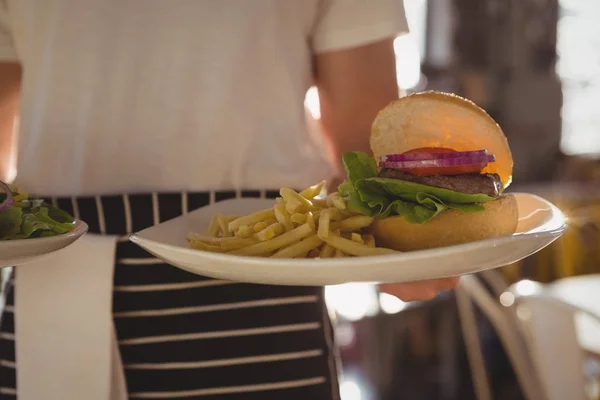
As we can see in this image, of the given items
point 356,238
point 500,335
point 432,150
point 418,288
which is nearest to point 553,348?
point 500,335

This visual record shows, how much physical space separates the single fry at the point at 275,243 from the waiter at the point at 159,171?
277 mm

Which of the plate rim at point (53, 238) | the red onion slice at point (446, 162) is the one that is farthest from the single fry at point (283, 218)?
the plate rim at point (53, 238)

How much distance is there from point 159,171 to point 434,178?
59 centimetres

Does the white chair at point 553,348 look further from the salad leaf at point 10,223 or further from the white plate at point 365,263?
the salad leaf at point 10,223

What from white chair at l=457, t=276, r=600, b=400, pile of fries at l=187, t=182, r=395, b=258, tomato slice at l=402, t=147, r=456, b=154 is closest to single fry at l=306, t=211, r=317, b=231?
pile of fries at l=187, t=182, r=395, b=258

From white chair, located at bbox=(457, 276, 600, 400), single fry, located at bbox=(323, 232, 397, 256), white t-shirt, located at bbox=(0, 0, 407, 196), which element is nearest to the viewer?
single fry, located at bbox=(323, 232, 397, 256)

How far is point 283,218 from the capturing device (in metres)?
1.02

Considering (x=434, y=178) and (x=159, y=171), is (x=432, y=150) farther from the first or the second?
(x=159, y=171)

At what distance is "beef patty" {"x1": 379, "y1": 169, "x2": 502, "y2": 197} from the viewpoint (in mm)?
969

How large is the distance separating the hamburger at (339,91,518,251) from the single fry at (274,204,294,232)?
0.11 metres

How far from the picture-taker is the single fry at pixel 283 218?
1014 mm

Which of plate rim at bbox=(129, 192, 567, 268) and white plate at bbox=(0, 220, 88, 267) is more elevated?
white plate at bbox=(0, 220, 88, 267)

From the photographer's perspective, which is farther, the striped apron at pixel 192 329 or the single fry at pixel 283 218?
the striped apron at pixel 192 329

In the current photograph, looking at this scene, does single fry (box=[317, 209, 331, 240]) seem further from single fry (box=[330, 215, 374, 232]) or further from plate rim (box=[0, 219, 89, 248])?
plate rim (box=[0, 219, 89, 248])
